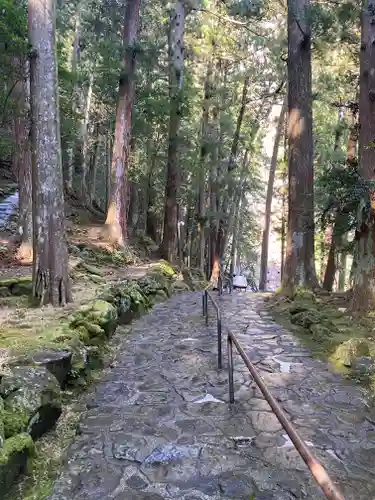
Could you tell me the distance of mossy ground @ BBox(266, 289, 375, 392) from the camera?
5562 mm

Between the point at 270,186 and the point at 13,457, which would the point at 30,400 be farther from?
the point at 270,186

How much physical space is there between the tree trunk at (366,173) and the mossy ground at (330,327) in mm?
381

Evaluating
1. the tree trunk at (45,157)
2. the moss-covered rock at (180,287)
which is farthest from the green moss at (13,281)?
the moss-covered rock at (180,287)

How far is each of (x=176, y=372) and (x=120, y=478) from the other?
2.39 m

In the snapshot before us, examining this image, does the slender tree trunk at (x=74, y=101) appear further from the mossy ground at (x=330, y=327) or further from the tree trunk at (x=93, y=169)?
the mossy ground at (x=330, y=327)

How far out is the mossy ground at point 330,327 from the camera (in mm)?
5562

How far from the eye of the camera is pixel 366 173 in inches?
274

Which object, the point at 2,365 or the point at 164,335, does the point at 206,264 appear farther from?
the point at 2,365

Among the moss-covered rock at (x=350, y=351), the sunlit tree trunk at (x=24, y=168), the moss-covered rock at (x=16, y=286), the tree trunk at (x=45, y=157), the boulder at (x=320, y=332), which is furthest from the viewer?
the sunlit tree trunk at (x=24, y=168)

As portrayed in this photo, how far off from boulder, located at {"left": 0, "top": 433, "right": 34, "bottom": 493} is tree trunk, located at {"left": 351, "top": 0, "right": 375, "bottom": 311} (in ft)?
17.3

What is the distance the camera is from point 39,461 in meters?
3.34

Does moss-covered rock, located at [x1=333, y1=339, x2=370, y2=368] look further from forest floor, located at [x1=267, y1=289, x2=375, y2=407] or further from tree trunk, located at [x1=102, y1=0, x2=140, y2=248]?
tree trunk, located at [x1=102, y1=0, x2=140, y2=248]

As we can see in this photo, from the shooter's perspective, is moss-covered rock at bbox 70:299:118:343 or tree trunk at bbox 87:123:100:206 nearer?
moss-covered rock at bbox 70:299:118:343

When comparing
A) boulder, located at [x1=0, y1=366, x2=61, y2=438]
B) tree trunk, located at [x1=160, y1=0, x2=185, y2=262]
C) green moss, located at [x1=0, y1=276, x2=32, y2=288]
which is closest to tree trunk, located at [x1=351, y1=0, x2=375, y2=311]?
boulder, located at [x1=0, y1=366, x2=61, y2=438]
